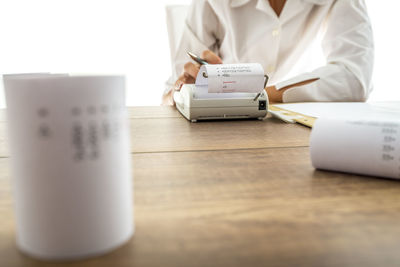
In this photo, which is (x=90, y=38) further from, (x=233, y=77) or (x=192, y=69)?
(x=233, y=77)

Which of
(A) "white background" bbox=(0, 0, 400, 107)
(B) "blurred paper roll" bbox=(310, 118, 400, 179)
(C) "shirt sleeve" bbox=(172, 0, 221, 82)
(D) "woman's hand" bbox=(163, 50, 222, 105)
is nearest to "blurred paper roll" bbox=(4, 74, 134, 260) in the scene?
(B) "blurred paper roll" bbox=(310, 118, 400, 179)

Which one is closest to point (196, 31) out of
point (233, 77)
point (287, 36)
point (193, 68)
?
point (287, 36)

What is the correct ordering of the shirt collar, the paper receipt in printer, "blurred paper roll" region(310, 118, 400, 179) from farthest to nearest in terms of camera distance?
the shirt collar < the paper receipt in printer < "blurred paper roll" region(310, 118, 400, 179)

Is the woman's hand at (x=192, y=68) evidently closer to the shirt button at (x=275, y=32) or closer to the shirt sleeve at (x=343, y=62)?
the shirt sleeve at (x=343, y=62)

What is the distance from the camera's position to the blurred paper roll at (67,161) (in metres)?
0.21

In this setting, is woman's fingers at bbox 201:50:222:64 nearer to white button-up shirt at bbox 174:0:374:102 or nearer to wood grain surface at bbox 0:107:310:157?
wood grain surface at bbox 0:107:310:157

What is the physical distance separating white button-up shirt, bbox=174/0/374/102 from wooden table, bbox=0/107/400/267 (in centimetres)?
93

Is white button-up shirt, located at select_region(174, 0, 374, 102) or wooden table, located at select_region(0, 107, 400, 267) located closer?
wooden table, located at select_region(0, 107, 400, 267)

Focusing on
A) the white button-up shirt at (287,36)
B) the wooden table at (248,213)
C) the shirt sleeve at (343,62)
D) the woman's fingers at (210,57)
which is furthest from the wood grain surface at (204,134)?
the white button-up shirt at (287,36)

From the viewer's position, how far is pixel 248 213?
0.31 meters

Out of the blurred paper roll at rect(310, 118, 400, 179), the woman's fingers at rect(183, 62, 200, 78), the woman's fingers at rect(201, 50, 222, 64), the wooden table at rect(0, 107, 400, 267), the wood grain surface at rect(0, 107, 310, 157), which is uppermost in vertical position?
the woman's fingers at rect(201, 50, 222, 64)

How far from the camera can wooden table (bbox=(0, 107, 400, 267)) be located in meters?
0.24

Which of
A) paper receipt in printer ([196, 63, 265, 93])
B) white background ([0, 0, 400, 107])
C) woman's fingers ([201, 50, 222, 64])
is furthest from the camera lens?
white background ([0, 0, 400, 107])

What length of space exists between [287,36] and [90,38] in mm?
1337
